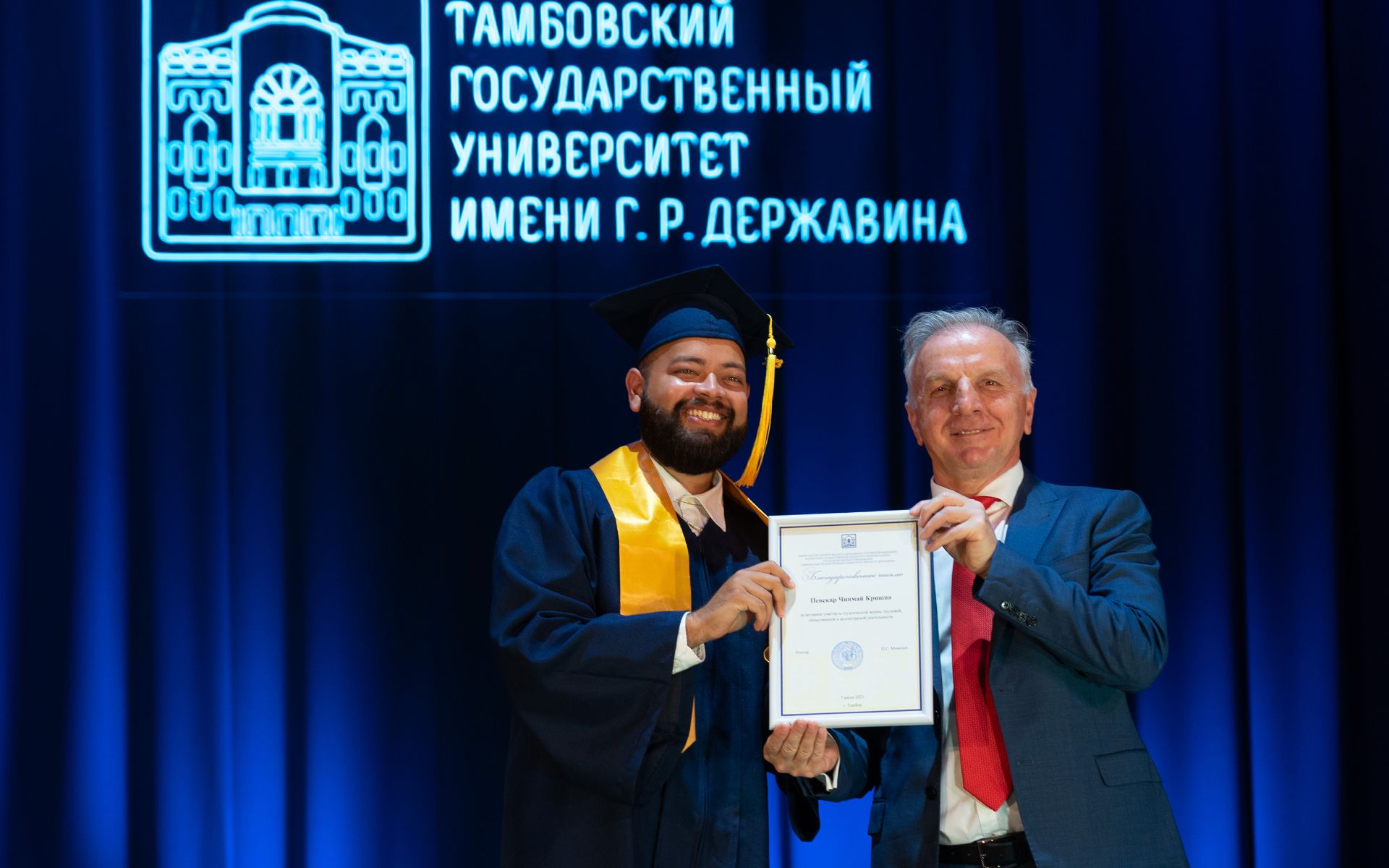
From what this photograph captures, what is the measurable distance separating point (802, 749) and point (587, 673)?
448 millimetres

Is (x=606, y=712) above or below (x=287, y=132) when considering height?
below

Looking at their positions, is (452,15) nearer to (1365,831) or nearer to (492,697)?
(492,697)

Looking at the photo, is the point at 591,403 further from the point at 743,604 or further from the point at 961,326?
the point at 743,604

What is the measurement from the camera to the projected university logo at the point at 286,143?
3.90 m

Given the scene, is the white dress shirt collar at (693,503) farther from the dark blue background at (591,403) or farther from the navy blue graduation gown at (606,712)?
the dark blue background at (591,403)

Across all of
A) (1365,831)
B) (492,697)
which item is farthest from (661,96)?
(1365,831)

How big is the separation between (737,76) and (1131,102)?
1356 mm

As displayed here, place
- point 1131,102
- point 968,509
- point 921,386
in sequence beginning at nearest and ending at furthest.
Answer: point 968,509 → point 921,386 → point 1131,102

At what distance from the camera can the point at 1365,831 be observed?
3947 millimetres

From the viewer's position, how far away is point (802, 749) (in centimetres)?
237

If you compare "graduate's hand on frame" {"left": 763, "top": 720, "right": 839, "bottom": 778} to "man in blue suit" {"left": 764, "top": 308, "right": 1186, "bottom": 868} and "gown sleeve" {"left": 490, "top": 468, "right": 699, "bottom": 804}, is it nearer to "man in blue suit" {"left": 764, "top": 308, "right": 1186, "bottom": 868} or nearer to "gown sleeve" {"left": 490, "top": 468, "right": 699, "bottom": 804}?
"man in blue suit" {"left": 764, "top": 308, "right": 1186, "bottom": 868}

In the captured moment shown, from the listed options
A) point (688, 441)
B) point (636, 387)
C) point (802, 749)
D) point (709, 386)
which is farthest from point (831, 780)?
point (636, 387)

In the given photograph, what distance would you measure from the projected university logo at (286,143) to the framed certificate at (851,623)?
7.06 feet

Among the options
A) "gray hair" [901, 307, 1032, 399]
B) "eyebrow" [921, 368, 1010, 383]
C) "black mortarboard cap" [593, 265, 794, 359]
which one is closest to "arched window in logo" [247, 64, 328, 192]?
"black mortarboard cap" [593, 265, 794, 359]
